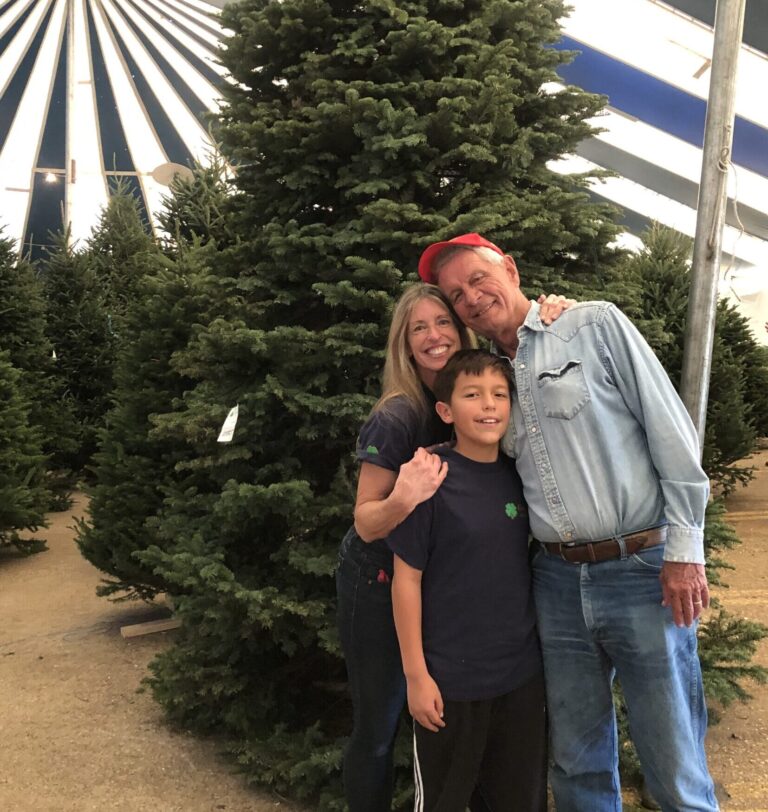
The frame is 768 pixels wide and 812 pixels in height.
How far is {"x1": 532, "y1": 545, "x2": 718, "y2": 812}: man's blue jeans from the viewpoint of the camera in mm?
1674

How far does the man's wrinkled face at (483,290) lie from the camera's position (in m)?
1.89

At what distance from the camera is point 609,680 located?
70.5 inches

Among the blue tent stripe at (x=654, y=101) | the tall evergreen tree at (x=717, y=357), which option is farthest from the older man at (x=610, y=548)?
the blue tent stripe at (x=654, y=101)

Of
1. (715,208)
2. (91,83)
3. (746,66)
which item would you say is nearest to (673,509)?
(715,208)

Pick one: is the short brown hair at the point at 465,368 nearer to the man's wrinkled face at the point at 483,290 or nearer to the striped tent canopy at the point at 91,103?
the man's wrinkled face at the point at 483,290

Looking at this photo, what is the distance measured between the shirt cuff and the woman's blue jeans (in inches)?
29.7

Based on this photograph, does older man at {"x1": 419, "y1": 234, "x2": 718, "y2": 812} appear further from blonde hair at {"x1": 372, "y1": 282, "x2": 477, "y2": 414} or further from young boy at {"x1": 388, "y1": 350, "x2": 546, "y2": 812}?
blonde hair at {"x1": 372, "y1": 282, "x2": 477, "y2": 414}

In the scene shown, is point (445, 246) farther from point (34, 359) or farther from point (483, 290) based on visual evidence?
point (34, 359)

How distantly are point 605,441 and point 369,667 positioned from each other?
95cm

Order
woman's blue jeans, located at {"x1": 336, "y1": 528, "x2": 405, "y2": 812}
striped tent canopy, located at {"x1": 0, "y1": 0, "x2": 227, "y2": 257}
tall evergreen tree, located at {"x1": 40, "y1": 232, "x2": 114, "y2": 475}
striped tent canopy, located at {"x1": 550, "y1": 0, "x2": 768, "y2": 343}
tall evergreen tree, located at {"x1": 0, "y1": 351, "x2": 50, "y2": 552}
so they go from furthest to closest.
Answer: striped tent canopy, located at {"x1": 0, "y1": 0, "x2": 227, "y2": 257}, tall evergreen tree, located at {"x1": 40, "y1": 232, "x2": 114, "y2": 475}, striped tent canopy, located at {"x1": 550, "y1": 0, "x2": 768, "y2": 343}, tall evergreen tree, located at {"x1": 0, "y1": 351, "x2": 50, "y2": 552}, woman's blue jeans, located at {"x1": 336, "y1": 528, "x2": 405, "y2": 812}

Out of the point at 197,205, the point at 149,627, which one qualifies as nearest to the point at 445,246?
the point at 149,627

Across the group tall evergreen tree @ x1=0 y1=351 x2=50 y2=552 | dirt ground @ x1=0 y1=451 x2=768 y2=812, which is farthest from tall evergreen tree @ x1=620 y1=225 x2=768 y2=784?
tall evergreen tree @ x1=0 y1=351 x2=50 y2=552

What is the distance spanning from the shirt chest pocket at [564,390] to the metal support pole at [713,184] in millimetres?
1864

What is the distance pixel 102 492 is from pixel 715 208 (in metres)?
4.38
